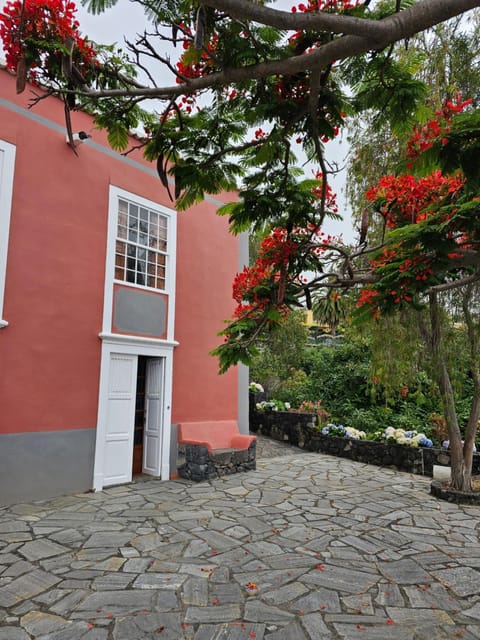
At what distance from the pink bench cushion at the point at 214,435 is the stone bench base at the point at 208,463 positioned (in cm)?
14

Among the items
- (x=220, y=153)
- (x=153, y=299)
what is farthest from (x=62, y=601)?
(x=153, y=299)

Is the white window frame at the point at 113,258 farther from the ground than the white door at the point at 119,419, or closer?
farther from the ground

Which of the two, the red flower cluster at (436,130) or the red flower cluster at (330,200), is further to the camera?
the red flower cluster at (330,200)

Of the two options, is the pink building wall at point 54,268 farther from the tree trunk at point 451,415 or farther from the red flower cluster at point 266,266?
the tree trunk at point 451,415

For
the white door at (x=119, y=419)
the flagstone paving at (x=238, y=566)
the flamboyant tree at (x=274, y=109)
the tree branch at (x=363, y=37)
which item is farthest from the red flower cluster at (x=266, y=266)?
the white door at (x=119, y=419)

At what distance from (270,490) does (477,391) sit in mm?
4289

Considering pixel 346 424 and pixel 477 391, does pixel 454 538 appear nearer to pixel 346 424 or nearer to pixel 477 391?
pixel 477 391

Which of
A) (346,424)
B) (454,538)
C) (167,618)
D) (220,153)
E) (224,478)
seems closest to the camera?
(167,618)

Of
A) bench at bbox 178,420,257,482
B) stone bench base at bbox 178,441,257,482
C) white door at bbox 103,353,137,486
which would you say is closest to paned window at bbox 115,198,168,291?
white door at bbox 103,353,137,486

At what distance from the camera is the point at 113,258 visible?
8.53 m

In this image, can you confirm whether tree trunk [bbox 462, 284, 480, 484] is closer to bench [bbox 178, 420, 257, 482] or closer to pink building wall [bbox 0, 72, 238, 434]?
bench [bbox 178, 420, 257, 482]

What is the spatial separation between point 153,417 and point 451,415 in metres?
5.98

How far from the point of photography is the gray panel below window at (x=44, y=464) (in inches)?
266

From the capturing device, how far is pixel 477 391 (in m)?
8.05
